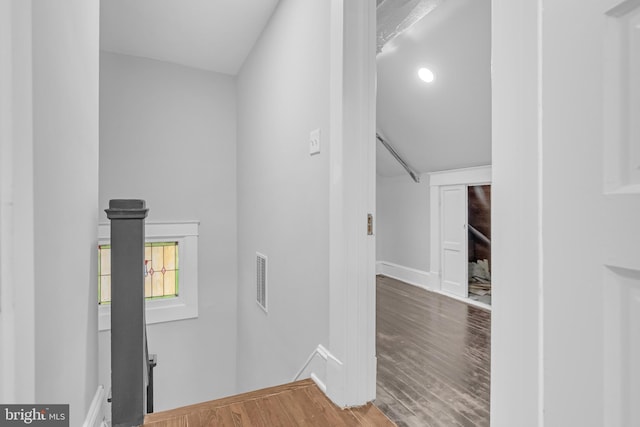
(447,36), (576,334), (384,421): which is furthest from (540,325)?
(447,36)

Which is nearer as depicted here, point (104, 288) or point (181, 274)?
point (104, 288)

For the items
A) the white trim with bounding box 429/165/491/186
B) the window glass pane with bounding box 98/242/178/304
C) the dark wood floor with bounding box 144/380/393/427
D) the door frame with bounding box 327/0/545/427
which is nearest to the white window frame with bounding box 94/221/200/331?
the window glass pane with bounding box 98/242/178/304

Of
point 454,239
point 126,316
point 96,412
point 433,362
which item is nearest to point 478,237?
point 454,239

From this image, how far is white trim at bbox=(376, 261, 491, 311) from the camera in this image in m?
3.69

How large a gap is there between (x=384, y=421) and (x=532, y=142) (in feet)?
4.06

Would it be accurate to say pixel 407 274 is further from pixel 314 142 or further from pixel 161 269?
pixel 314 142

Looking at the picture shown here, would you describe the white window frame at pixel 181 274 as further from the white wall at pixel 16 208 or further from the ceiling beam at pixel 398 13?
the white wall at pixel 16 208

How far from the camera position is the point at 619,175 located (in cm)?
52

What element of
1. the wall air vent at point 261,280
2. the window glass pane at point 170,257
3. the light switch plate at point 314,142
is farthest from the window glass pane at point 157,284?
the light switch plate at point 314,142

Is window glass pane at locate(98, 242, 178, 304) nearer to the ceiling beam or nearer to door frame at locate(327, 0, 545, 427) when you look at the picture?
the ceiling beam

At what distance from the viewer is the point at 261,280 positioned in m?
2.91

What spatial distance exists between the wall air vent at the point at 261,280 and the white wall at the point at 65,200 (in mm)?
1408

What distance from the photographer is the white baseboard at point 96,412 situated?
128 cm

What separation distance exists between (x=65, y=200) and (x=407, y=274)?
13.6 feet
